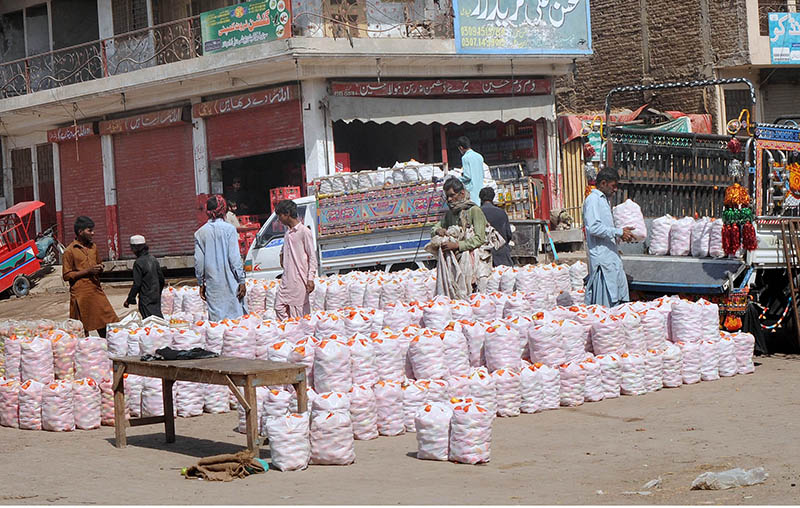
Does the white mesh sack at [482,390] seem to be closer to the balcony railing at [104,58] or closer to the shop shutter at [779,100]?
the balcony railing at [104,58]

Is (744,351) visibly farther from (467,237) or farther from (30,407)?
(30,407)

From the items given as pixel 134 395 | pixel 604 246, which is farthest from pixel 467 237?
pixel 134 395

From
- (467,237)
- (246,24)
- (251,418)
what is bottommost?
(251,418)

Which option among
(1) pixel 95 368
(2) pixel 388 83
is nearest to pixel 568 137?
(2) pixel 388 83

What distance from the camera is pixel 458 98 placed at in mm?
20891

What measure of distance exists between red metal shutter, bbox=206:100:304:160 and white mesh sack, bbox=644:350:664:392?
11.8 meters

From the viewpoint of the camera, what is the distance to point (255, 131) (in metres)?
20.6

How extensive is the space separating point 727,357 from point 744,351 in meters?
0.21

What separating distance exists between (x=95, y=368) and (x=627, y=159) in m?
5.83

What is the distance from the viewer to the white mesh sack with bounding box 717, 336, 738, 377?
30.7ft

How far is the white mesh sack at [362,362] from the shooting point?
7.75 metres

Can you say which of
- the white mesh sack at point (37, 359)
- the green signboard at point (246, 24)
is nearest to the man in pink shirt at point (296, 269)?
the white mesh sack at point (37, 359)

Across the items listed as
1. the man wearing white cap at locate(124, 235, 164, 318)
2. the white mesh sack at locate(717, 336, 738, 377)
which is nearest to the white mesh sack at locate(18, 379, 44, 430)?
the man wearing white cap at locate(124, 235, 164, 318)

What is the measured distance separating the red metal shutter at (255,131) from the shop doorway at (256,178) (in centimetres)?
71
